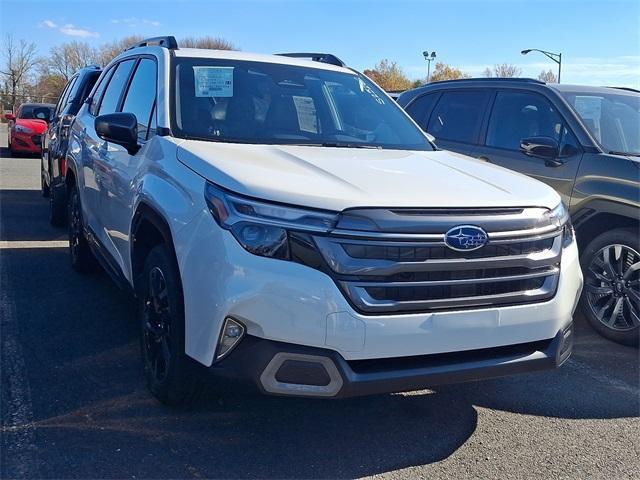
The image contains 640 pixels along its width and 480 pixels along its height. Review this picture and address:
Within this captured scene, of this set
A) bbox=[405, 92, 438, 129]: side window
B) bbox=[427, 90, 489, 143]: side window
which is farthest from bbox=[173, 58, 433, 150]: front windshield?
bbox=[405, 92, 438, 129]: side window

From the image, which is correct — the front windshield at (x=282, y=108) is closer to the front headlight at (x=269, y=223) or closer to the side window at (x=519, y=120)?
the front headlight at (x=269, y=223)

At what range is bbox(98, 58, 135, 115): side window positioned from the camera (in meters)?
5.13

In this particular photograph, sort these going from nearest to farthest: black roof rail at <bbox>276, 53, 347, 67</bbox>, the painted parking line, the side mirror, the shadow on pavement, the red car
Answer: the shadow on pavement, the side mirror, black roof rail at <bbox>276, 53, 347, 67</bbox>, the painted parking line, the red car

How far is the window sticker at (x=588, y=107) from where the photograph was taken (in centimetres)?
564

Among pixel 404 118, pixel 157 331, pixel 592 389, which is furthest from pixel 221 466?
pixel 404 118

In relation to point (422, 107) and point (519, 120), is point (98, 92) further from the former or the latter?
point (519, 120)

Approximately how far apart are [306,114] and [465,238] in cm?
184

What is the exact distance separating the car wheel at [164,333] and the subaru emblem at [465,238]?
127 cm

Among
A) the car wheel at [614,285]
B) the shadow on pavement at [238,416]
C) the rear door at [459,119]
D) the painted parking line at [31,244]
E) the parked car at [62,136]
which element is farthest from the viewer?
the parked car at [62,136]

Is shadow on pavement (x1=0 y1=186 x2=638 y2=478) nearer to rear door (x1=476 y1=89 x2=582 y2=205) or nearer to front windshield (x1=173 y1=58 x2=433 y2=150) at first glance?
rear door (x1=476 y1=89 x2=582 y2=205)

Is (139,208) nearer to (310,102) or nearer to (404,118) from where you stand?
(310,102)

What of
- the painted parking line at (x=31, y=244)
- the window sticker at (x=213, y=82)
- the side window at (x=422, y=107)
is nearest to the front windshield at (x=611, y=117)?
the side window at (x=422, y=107)

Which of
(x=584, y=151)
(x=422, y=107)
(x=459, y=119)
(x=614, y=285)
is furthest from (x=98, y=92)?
(x=614, y=285)

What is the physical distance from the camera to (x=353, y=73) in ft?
16.8
